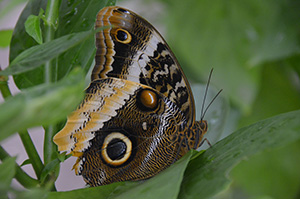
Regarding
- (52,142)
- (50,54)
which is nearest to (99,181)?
(52,142)

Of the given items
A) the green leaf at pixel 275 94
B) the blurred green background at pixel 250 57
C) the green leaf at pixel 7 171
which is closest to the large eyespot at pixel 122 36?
the green leaf at pixel 7 171

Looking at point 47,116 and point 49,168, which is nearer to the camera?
point 47,116

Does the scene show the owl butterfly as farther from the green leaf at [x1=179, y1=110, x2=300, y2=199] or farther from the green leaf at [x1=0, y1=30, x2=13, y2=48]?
the green leaf at [x1=0, y1=30, x2=13, y2=48]

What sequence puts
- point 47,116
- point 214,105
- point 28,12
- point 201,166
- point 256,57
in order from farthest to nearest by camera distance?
1. point 256,57
2. point 214,105
3. point 28,12
4. point 201,166
5. point 47,116

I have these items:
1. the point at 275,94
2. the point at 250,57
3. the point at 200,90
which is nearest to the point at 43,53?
the point at 200,90

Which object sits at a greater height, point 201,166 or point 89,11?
point 89,11

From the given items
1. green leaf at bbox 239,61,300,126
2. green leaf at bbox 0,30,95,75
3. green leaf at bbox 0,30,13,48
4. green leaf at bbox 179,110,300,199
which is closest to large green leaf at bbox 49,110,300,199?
green leaf at bbox 179,110,300,199

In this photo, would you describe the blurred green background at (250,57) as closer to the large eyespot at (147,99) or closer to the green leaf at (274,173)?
the green leaf at (274,173)

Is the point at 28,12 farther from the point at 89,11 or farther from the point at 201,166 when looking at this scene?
the point at 201,166
